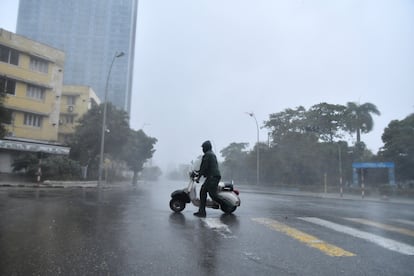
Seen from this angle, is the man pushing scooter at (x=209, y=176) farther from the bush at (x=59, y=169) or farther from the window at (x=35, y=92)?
the window at (x=35, y=92)

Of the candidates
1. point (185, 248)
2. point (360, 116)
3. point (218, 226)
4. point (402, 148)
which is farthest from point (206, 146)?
point (360, 116)

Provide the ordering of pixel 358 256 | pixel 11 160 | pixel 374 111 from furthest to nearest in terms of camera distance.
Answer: pixel 374 111
pixel 11 160
pixel 358 256

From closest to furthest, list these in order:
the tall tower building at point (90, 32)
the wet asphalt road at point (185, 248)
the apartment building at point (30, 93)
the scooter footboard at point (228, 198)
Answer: the wet asphalt road at point (185, 248) → the scooter footboard at point (228, 198) → the apartment building at point (30, 93) → the tall tower building at point (90, 32)

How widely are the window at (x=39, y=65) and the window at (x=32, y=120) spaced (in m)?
4.86

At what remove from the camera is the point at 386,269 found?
13.0 ft

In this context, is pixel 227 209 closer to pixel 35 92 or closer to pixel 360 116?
pixel 35 92

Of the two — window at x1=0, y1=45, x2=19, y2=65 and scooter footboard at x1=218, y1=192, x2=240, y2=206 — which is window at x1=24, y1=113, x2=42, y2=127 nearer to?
→ window at x1=0, y1=45, x2=19, y2=65

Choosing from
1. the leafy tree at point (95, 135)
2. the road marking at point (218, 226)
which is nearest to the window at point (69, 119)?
the leafy tree at point (95, 135)

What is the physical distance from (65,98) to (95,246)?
4930cm

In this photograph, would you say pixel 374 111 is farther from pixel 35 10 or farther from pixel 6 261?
pixel 35 10

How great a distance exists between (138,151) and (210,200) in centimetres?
4049

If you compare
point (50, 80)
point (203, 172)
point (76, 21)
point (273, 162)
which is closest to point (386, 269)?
point (203, 172)

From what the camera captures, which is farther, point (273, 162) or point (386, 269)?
point (273, 162)

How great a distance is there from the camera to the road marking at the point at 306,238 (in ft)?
15.5
